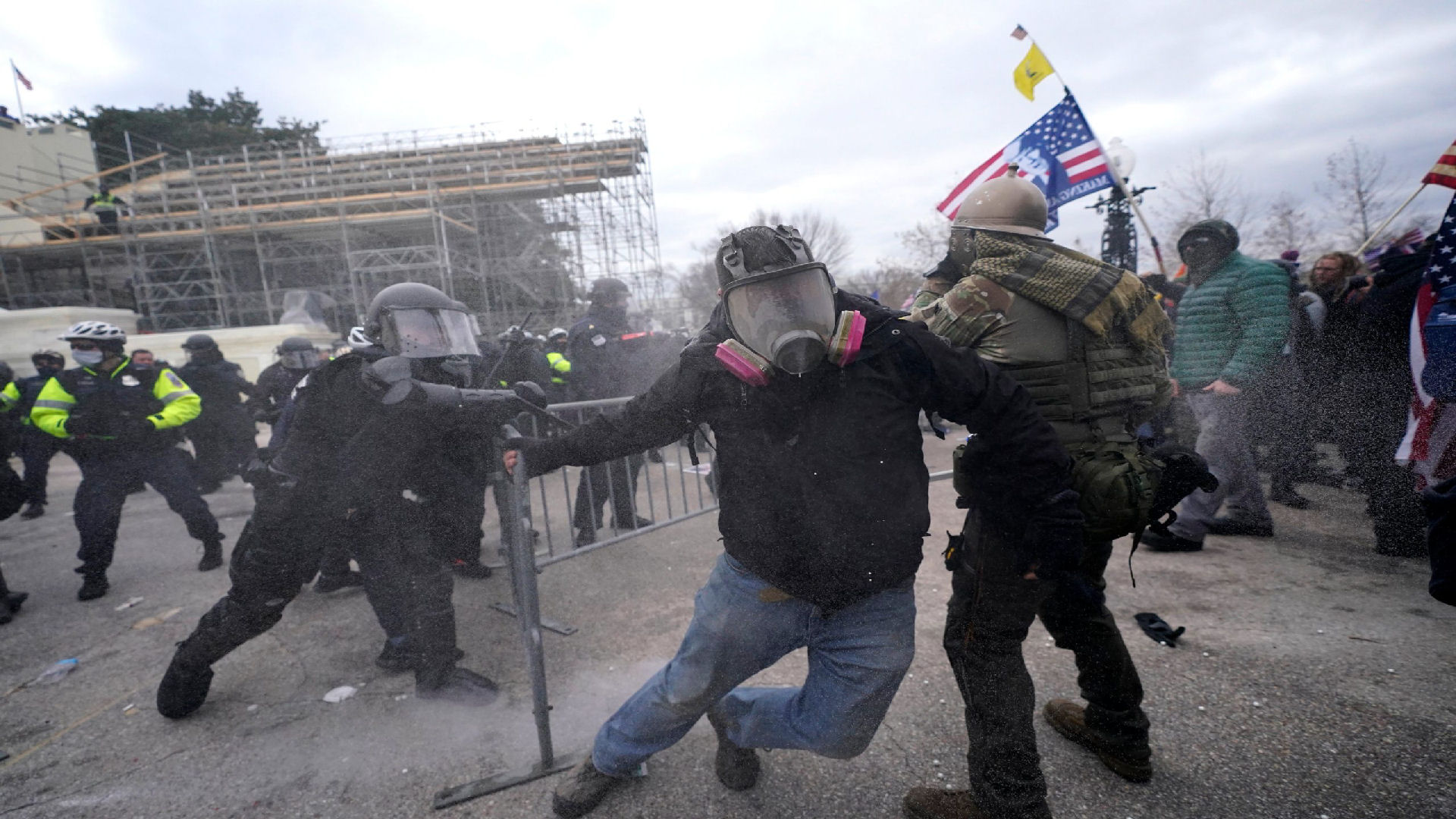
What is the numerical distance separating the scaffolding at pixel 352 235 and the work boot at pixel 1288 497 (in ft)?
55.1

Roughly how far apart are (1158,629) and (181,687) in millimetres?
4474

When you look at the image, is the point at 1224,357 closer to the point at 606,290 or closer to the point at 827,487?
the point at 827,487

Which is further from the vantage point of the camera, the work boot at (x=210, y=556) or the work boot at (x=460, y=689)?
the work boot at (x=210, y=556)

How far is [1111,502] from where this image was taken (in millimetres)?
1771

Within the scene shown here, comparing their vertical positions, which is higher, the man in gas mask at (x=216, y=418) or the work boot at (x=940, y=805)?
the man in gas mask at (x=216, y=418)

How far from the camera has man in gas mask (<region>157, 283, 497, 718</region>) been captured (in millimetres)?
2752

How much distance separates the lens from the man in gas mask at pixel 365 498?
2752mm

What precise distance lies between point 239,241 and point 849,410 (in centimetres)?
2459

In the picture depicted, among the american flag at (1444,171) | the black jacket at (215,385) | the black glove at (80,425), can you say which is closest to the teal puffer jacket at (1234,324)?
the american flag at (1444,171)

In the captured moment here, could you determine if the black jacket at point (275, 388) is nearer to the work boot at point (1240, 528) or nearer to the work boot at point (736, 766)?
the work boot at point (736, 766)

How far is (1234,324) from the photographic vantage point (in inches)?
150

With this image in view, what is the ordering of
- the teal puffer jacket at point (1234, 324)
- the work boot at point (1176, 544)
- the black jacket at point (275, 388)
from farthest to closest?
1. the black jacket at point (275, 388)
2. the work boot at point (1176, 544)
3. the teal puffer jacket at point (1234, 324)

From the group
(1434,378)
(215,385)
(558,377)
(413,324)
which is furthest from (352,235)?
(1434,378)

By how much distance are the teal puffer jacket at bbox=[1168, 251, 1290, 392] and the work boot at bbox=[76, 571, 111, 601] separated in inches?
294
